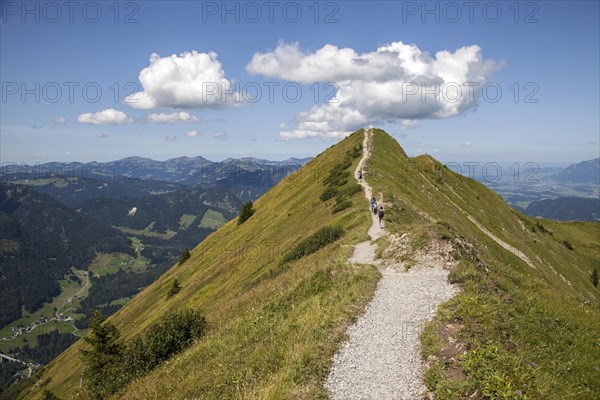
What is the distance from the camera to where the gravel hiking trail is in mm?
11219

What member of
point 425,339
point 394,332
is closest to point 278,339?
point 394,332

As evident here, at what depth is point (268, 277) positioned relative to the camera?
34.5 metres

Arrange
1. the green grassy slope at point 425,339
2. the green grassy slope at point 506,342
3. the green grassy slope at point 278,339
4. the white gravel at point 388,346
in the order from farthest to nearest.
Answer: the green grassy slope at point 278,339
the white gravel at point 388,346
the green grassy slope at point 425,339
the green grassy slope at point 506,342

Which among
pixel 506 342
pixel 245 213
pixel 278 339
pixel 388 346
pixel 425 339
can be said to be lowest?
pixel 245 213

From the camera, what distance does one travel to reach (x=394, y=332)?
574 inches

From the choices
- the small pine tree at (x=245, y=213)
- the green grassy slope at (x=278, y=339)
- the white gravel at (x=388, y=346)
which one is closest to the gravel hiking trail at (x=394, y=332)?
the white gravel at (x=388, y=346)

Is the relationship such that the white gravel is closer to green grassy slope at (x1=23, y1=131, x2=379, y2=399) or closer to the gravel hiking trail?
the gravel hiking trail

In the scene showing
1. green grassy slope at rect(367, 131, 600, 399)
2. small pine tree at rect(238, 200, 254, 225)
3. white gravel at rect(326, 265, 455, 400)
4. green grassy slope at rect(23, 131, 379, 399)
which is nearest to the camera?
green grassy slope at rect(367, 131, 600, 399)

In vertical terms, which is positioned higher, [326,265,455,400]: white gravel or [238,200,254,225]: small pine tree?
[326,265,455,400]: white gravel

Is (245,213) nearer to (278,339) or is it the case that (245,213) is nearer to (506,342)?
(278,339)

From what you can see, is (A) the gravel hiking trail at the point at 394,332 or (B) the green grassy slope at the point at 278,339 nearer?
(A) the gravel hiking trail at the point at 394,332

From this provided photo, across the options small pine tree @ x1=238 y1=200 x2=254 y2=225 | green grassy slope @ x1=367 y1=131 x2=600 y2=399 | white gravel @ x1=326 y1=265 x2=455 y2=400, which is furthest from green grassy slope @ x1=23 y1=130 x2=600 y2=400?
small pine tree @ x1=238 y1=200 x2=254 y2=225

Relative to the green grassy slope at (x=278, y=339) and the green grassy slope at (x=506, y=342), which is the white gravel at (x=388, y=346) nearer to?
the green grassy slope at (x=278, y=339)

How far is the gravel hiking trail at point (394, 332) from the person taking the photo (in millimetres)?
11219
